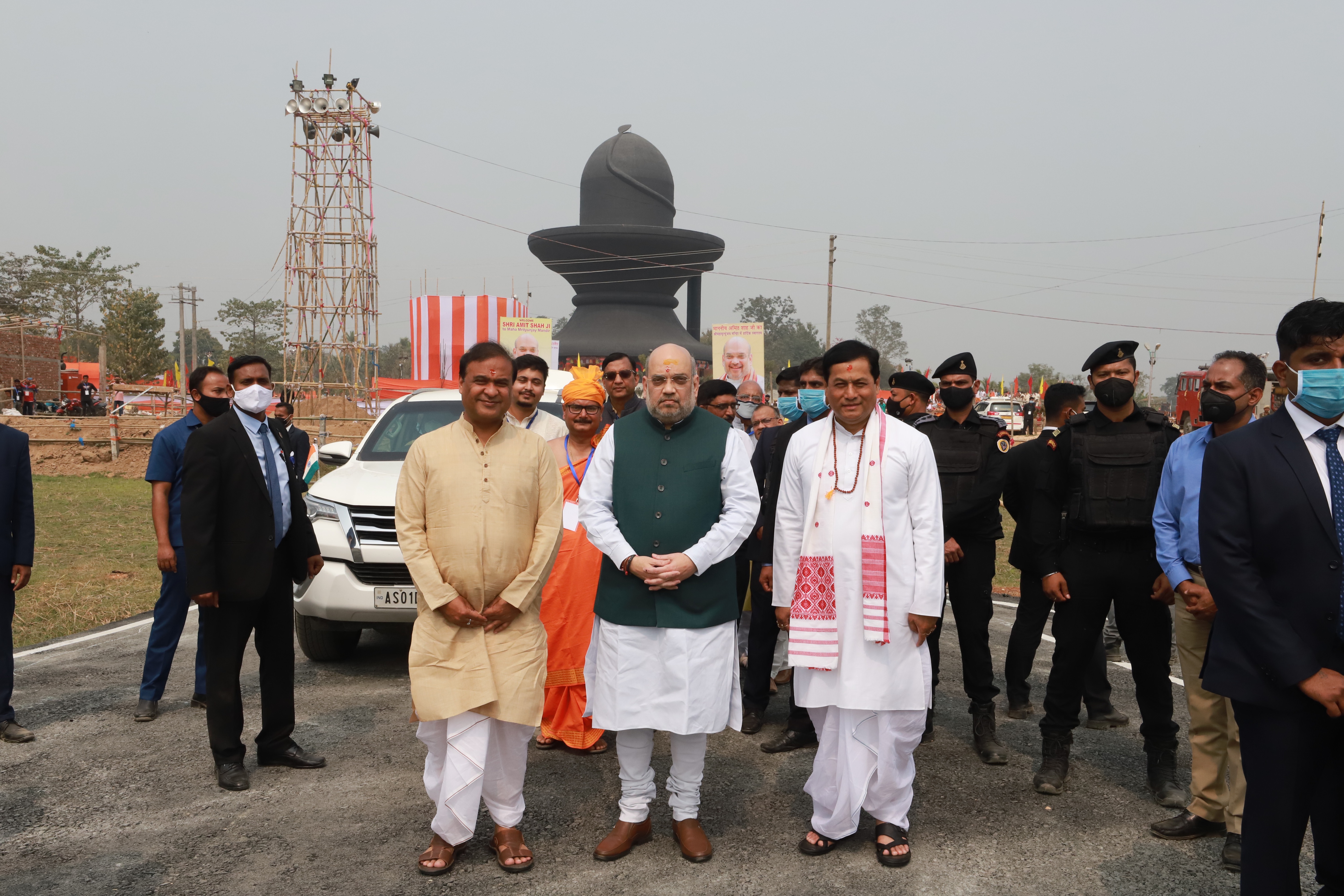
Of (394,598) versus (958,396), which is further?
(394,598)

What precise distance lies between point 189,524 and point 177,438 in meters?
1.22

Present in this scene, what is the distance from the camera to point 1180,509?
4.05 metres

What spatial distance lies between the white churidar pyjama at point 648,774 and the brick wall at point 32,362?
36.3 meters

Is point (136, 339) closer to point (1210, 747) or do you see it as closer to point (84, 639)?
point (84, 639)

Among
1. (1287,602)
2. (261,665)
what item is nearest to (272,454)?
(261,665)

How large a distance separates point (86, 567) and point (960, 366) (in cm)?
928

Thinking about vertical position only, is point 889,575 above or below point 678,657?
above

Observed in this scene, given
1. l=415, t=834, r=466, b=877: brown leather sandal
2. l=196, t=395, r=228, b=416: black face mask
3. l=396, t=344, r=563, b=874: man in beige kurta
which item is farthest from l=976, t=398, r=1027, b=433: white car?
l=415, t=834, r=466, b=877: brown leather sandal

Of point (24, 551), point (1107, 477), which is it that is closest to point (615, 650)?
point (1107, 477)

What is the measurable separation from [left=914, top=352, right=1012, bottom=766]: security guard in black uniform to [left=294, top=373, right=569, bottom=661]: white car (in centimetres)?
306

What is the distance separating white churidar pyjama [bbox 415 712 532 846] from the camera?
358cm

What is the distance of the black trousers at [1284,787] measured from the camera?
2.69 metres

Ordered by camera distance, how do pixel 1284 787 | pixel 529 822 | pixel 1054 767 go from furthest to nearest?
pixel 1054 767, pixel 529 822, pixel 1284 787

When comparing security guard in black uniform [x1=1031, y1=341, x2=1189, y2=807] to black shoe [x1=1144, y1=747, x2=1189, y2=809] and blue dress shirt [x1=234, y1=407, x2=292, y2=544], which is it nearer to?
black shoe [x1=1144, y1=747, x2=1189, y2=809]
